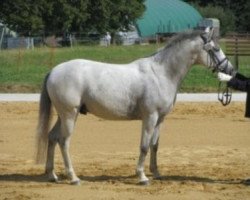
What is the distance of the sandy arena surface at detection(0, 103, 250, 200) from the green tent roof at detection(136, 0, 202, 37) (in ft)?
193

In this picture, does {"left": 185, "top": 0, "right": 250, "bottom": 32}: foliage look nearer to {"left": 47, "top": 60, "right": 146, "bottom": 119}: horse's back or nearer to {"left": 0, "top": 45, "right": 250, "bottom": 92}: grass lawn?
{"left": 0, "top": 45, "right": 250, "bottom": 92}: grass lawn

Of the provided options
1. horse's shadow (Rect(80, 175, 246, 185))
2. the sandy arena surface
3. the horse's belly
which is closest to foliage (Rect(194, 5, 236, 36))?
the sandy arena surface

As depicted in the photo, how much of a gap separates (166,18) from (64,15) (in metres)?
25.4

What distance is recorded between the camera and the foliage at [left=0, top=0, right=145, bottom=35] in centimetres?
5453

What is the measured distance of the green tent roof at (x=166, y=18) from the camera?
75.5m

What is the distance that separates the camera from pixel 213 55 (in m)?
9.08

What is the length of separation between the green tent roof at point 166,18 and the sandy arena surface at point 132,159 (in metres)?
58.7

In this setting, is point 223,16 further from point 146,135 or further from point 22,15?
point 146,135

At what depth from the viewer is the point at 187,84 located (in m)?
23.6

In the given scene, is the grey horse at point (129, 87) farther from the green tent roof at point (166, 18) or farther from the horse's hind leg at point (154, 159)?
the green tent roof at point (166, 18)

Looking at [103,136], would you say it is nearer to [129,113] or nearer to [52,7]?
[129,113]

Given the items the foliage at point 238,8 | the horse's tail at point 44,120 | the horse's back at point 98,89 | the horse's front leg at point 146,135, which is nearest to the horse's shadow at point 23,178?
the horse's tail at point 44,120

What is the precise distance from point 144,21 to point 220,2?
27.6 m

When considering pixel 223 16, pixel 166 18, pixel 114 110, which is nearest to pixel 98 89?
pixel 114 110
